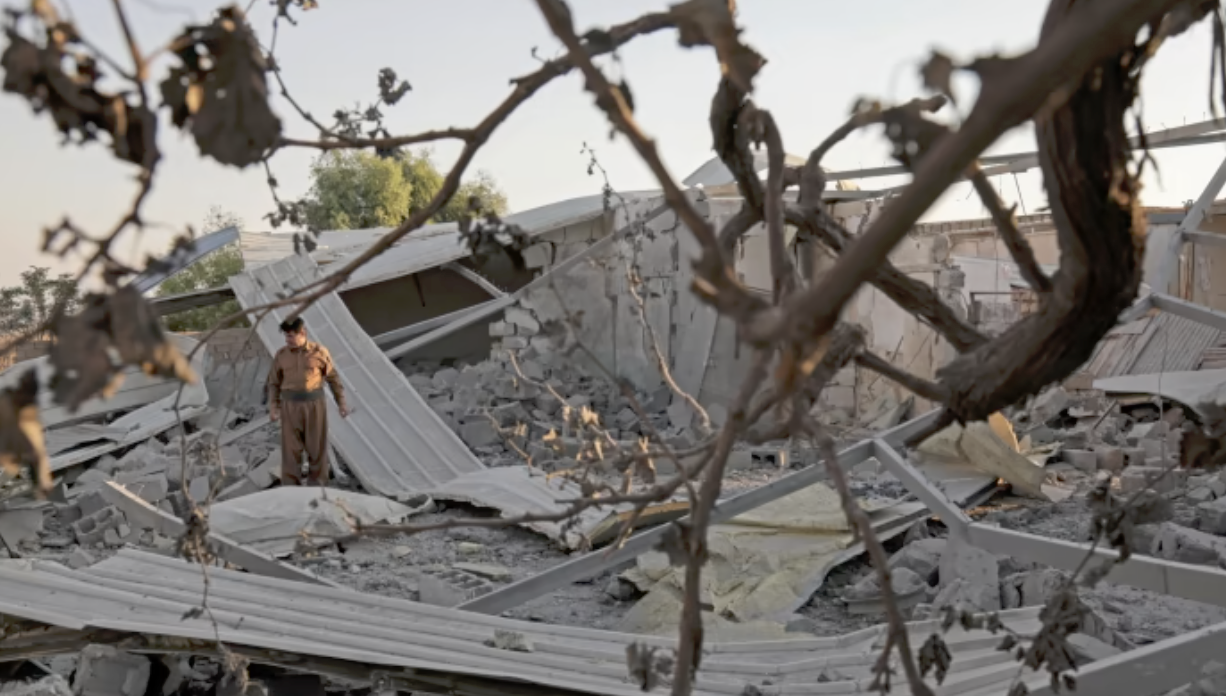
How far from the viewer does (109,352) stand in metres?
0.95

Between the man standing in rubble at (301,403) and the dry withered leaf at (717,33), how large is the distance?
6.96 meters

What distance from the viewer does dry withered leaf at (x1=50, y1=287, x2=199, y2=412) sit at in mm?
914

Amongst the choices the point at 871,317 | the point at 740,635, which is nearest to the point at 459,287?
the point at 871,317

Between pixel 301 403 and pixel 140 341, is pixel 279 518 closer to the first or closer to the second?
pixel 301 403

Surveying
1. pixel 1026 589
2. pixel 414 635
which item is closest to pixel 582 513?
pixel 1026 589

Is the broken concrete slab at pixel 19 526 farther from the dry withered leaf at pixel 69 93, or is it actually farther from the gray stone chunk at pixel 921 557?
the dry withered leaf at pixel 69 93

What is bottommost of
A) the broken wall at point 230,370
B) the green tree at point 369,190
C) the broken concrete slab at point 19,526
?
the broken concrete slab at point 19,526

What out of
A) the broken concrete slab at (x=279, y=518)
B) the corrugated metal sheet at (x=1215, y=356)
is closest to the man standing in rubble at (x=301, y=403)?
the broken concrete slab at (x=279, y=518)

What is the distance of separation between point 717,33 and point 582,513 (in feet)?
17.2

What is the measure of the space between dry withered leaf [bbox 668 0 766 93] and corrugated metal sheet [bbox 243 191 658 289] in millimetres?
10774

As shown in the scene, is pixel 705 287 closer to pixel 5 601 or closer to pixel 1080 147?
pixel 1080 147

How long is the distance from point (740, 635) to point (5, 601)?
9.08ft

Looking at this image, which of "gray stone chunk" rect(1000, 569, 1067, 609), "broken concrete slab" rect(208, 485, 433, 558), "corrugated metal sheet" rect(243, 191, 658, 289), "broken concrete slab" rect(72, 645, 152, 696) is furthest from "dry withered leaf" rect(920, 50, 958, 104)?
"corrugated metal sheet" rect(243, 191, 658, 289)

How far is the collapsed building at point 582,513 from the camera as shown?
3221 millimetres
